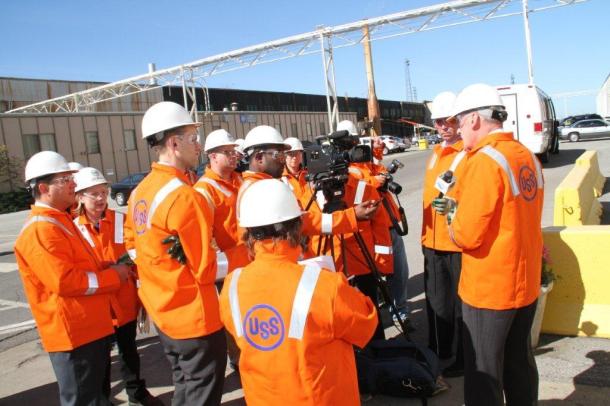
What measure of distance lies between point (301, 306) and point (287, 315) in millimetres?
68

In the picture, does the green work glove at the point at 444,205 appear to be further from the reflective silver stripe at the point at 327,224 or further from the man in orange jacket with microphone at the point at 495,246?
the reflective silver stripe at the point at 327,224

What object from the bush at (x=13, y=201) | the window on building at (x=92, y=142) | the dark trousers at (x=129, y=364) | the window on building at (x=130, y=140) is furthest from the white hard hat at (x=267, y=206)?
the window on building at (x=130, y=140)

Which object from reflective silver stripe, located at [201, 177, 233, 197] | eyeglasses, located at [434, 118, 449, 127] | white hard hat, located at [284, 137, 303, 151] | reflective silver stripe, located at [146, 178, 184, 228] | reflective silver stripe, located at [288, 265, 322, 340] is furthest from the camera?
white hard hat, located at [284, 137, 303, 151]

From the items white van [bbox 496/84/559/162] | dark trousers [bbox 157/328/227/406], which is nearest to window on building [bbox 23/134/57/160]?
white van [bbox 496/84/559/162]

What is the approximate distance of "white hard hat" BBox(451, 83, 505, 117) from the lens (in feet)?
8.55

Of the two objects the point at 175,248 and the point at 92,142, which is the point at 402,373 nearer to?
the point at 175,248

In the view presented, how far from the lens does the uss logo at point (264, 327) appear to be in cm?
196

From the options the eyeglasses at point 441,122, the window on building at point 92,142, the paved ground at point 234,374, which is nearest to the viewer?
the paved ground at point 234,374

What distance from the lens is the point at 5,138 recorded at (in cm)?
2528

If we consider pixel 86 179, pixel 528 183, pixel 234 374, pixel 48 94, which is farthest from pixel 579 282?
pixel 48 94

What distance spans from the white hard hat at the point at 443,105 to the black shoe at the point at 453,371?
200 centimetres

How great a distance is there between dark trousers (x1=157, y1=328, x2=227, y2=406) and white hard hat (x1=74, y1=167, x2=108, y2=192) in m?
1.77

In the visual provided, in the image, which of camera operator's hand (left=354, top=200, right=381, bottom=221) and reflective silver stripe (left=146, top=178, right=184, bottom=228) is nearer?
reflective silver stripe (left=146, top=178, right=184, bottom=228)

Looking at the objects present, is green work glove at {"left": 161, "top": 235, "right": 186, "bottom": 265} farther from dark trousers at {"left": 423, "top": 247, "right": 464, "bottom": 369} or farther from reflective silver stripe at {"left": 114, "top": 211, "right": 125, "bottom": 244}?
dark trousers at {"left": 423, "top": 247, "right": 464, "bottom": 369}
